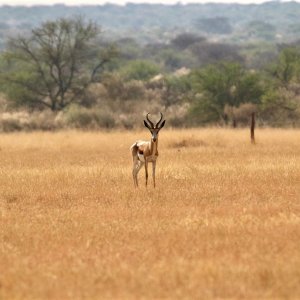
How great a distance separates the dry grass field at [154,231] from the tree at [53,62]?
89.3ft

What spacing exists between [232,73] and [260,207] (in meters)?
31.4

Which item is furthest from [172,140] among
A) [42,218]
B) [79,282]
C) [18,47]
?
[18,47]

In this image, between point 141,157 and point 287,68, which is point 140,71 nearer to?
point 287,68

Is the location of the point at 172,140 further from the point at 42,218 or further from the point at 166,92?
the point at 166,92

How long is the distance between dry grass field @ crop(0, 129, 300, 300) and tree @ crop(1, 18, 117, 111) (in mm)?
27227

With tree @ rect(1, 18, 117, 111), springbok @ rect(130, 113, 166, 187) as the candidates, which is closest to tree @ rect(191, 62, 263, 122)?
tree @ rect(1, 18, 117, 111)

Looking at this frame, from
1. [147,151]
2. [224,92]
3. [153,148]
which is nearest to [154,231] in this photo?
[153,148]

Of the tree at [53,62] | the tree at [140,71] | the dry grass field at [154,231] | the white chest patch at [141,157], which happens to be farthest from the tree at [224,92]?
the white chest patch at [141,157]

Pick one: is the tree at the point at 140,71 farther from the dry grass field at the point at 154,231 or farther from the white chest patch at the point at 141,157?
the white chest patch at the point at 141,157

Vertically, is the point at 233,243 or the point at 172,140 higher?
the point at 233,243

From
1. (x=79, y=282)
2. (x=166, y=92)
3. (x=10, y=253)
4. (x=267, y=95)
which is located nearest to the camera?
(x=79, y=282)

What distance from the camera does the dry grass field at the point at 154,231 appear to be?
8.53 m

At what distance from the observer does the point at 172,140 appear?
97.5 feet

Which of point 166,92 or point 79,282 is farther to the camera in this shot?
point 166,92
